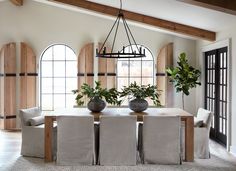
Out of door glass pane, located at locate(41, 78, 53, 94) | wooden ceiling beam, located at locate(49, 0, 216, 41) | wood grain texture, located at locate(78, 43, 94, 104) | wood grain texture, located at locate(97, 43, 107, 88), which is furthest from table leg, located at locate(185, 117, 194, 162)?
door glass pane, located at locate(41, 78, 53, 94)

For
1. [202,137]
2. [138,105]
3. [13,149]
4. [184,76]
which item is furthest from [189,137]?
[13,149]

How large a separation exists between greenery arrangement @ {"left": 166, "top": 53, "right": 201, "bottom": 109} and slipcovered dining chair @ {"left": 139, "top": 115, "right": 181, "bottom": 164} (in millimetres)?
2508

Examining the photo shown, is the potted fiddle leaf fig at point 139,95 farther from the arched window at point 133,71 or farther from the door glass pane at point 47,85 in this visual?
the door glass pane at point 47,85

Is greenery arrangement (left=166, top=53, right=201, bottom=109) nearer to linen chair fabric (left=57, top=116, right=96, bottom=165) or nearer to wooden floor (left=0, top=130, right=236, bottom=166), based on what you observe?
wooden floor (left=0, top=130, right=236, bottom=166)

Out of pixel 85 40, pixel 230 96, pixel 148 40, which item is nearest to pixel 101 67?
pixel 85 40

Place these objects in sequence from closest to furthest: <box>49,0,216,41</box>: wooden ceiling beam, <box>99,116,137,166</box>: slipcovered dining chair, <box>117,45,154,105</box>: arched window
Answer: <box>99,116,137,166</box>: slipcovered dining chair
<box>49,0,216,41</box>: wooden ceiling beam
<box>117,45,154,105</box>: arched window

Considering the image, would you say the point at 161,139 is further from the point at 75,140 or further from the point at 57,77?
the point at 57,77

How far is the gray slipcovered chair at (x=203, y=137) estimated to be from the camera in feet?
15.7

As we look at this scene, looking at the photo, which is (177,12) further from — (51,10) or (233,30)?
(51,10)

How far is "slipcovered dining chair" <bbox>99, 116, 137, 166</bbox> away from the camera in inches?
173

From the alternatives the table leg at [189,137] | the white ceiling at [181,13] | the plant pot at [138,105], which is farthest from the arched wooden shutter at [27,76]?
the table leg at [189,137]

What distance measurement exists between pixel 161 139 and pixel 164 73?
3.22 m

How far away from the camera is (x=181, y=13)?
17.6 feet

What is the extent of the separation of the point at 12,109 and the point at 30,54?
1.48m
